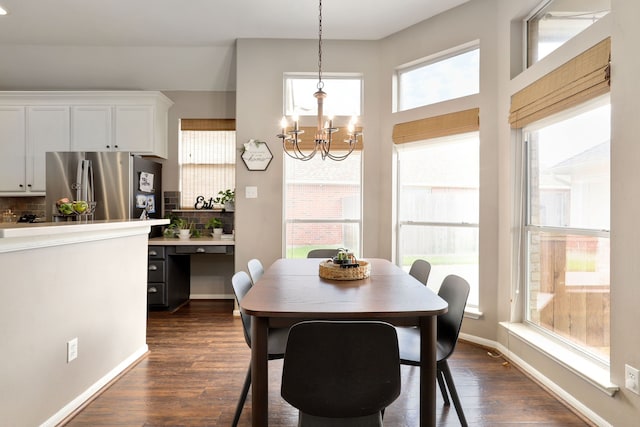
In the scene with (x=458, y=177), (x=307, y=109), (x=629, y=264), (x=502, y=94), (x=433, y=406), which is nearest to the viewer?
(x=433, y=406)

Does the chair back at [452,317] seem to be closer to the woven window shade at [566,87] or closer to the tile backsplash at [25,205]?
the woven window shade at [566,87]

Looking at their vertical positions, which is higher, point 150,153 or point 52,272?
point 150,153

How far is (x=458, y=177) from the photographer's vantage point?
3361mm

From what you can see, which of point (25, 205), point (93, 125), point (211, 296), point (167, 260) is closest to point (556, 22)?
point (167, 260)

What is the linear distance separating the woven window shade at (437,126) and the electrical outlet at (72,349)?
10.2 ft

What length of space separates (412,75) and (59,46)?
13.1 ft

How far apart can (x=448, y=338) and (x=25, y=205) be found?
527cm

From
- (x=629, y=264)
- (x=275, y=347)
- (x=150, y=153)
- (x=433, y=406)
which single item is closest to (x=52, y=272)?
(x=275, y=347)

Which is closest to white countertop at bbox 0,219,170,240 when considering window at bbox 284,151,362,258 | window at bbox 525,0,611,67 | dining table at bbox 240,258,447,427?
dining table at bbox 240,258,447,427

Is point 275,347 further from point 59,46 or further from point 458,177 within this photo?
point 59,46

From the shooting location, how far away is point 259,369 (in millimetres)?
1518

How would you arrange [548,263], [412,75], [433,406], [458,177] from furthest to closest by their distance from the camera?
[412,75] → [458,177] → [548,263] → [433,406]

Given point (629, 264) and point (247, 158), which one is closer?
point (629, 264)

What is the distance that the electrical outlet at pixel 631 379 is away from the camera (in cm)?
171
